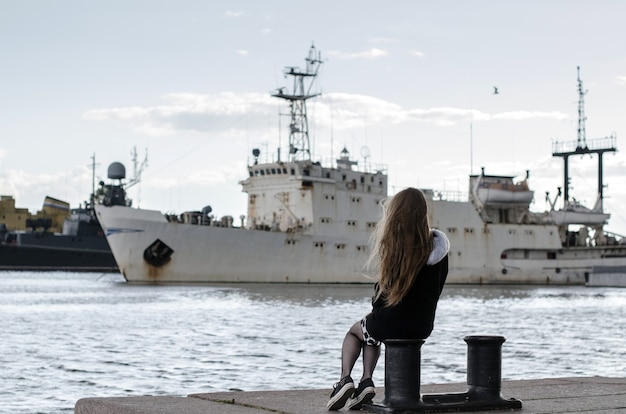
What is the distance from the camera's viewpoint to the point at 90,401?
17.3ft

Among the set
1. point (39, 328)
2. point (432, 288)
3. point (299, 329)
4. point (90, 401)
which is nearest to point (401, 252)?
point (432, 288)

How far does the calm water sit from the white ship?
38.1ft

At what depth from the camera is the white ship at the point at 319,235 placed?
1699 inches

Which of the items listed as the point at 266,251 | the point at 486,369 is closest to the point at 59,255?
the point at 266,251

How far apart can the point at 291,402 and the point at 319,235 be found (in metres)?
40.0

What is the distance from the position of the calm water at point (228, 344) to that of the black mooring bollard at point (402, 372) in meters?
5.19

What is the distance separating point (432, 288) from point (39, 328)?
16.4 metres

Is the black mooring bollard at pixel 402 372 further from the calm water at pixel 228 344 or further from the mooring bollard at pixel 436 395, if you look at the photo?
the calm water at pixel 228 344

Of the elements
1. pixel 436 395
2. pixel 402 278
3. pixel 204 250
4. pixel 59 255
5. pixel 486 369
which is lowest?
pixel 436 395

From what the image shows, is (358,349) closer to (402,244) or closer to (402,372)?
(402,372)

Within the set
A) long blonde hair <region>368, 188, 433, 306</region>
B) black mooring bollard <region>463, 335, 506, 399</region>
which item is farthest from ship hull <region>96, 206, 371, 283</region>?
long blonde hair <region>368, 188, 433, 306</region>

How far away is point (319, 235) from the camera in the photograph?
45.4m

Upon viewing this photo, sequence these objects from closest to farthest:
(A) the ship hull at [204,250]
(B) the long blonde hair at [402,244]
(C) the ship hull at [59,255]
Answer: (B) the long blonde hair at [402,244] < (A) the ship hull at [204,250] < (C) the ship hull at [59,255]

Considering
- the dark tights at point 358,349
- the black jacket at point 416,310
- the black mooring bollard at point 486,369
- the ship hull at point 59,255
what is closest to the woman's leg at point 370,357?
the dark tights at point 358,349
